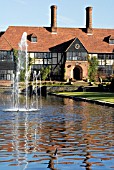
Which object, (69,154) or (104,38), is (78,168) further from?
(104,38)

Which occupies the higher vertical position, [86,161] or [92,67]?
[92,67]

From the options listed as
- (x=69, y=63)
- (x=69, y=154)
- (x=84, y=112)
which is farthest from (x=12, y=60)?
(x=69, y=154)

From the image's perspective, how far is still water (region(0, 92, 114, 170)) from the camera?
12406mm

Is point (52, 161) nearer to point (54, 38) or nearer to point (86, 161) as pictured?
point (86, 161)

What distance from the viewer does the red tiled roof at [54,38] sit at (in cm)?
7606

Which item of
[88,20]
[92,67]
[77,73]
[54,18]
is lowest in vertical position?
[77,73]

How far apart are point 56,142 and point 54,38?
62.7 m

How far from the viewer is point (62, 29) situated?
79.9 metres

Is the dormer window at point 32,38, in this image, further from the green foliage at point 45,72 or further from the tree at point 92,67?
the tree at point 92,67

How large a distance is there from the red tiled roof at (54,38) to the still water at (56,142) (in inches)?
2020

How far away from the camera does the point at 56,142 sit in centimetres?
1593

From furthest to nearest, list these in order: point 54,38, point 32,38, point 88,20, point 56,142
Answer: point 88,20 → point 54,38 → point 32,38 → point 56,142

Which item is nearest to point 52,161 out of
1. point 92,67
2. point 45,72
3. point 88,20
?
point 45,72

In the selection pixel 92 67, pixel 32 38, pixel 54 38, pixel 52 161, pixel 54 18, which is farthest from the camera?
pixel 54 18
